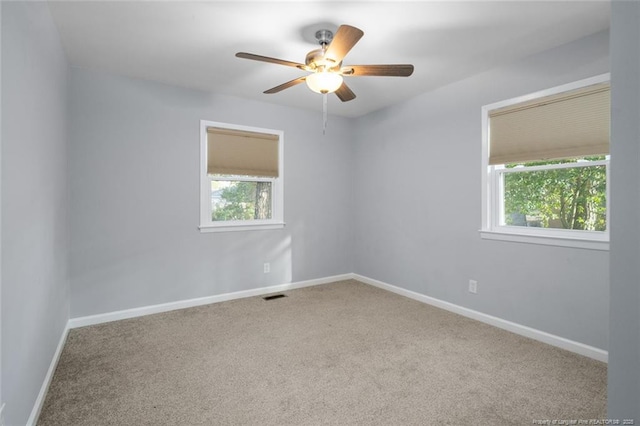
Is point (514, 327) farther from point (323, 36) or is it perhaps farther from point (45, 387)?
point (45, 387)

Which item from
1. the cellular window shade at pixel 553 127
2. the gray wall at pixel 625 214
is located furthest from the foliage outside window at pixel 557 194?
the gray wall at pixel 625 214

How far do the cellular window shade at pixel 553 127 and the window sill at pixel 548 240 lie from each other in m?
0.67

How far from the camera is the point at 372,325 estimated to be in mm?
3268

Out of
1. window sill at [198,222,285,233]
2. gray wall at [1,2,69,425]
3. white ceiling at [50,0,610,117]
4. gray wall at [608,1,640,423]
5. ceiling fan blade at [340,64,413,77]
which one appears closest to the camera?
gray wall at [608,1,640,423]

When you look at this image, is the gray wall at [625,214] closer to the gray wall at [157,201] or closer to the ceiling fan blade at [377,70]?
the ceiling fan blade at [377,70]

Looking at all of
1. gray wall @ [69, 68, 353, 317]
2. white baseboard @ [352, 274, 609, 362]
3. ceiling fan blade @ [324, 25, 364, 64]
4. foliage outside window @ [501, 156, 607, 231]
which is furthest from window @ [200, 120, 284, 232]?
foliage outside window @ [501, 156, 607, 231]

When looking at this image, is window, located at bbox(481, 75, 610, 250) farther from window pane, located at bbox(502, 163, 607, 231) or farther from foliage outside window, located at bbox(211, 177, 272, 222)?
foliage outside window, located at bbox(211, 177, 272, 222)

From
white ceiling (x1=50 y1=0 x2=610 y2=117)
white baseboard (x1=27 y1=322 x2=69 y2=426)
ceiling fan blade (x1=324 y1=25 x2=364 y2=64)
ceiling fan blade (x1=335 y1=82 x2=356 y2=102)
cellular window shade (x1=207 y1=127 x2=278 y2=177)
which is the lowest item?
white baseboard (x1=27 y1=322 x2=69 y2=426)

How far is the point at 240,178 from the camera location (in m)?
4.23

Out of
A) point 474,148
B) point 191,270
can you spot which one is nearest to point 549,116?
point 474,148

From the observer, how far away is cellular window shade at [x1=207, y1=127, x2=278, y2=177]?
13.0 feet

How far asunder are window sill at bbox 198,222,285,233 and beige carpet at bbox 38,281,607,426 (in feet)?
3.24

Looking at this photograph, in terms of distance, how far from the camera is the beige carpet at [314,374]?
193 cm

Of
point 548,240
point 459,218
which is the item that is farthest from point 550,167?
point 459,218
